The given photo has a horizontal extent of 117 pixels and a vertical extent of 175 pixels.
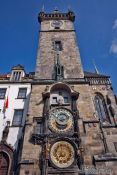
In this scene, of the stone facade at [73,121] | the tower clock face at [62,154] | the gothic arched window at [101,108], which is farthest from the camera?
the gothic arched window at [101,108]

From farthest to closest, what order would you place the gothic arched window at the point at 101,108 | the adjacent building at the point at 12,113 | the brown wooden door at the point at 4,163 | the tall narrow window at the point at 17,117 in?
1. the gothic arched window at the point at 101,108
2. the tall narrow window at the point at 17,117
3. the adjacent building at the point at 12,113
4. the brown wooden door at the point at 4,163

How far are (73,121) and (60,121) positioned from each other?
91 cm

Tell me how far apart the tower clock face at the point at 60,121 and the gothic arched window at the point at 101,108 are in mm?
3102

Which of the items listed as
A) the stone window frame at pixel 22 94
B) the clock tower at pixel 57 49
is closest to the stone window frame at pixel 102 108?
the clock tower at pixel 57 49

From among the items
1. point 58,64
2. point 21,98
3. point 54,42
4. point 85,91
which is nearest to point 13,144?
point 21,98

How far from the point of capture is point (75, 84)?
1778 centimetres

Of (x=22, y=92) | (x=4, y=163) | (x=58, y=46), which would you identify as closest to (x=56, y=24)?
(x=58, y=46)

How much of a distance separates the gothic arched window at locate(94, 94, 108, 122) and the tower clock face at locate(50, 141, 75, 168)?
452 centimetres

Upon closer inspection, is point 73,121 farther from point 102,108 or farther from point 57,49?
point 57,49

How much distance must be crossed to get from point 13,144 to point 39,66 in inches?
312

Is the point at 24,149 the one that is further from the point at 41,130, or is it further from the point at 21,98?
the point at 21,98

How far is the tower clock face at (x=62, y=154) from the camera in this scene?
12.7 metres

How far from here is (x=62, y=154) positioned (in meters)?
13.1

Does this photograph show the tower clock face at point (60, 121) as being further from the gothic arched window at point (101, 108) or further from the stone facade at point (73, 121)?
the gothic arched window at point (101, 108)
